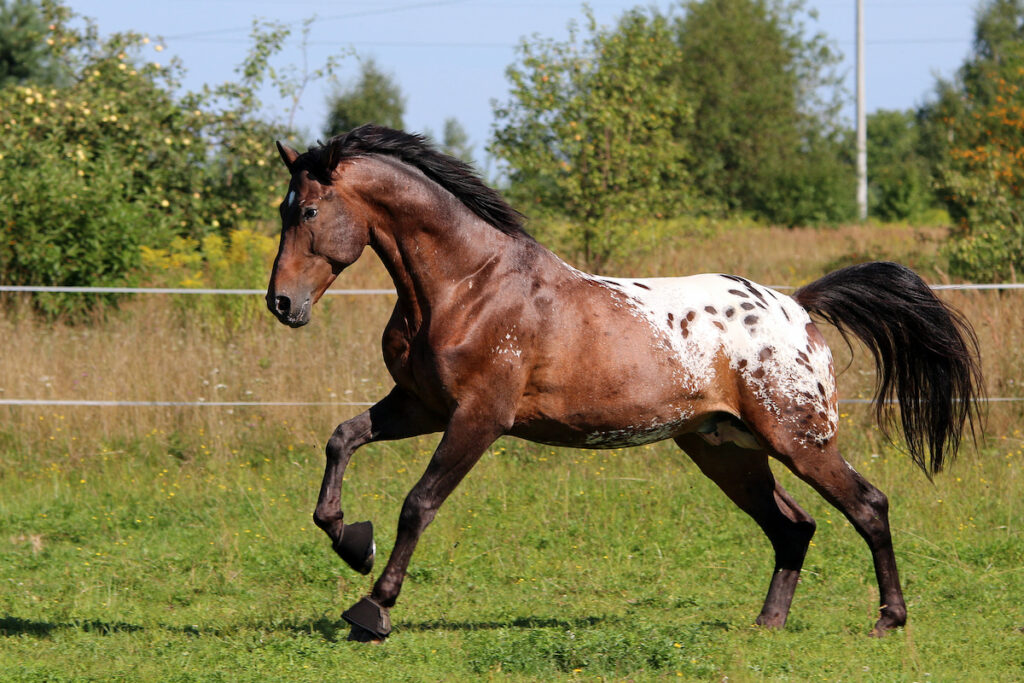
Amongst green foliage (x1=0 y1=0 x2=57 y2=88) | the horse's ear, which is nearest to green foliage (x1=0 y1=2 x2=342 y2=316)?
the horse's ear

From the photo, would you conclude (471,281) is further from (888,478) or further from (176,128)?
(176,128)

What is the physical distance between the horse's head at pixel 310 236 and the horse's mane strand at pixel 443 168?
0.28 meters

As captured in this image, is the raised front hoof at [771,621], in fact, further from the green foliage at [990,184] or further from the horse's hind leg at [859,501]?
the green foliage at [990,184]

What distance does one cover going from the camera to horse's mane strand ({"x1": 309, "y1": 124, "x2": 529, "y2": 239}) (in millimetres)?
4793

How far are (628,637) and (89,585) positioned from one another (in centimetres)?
299

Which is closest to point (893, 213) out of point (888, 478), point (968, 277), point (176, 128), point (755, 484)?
point (968, 277)

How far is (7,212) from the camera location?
10453 millimetres

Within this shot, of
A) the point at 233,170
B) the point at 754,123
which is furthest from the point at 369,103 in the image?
the point at 233,170

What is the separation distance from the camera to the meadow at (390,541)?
458 cm

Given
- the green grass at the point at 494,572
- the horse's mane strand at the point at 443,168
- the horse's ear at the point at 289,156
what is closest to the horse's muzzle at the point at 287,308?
the horse's ear at the point at 289,156

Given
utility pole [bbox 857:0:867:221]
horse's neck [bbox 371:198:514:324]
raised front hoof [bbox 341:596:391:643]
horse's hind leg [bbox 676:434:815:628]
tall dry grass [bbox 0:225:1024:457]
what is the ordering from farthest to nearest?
utility pole [bbox 857:0:867:221]
tall dry grass [bbox 0:225:1024:457]
horse's hind leg [bbox 676:434:815:628]
horse's neck [bbox 371:198:514:324]
raised front hoof [bbox 341:596:391:643]

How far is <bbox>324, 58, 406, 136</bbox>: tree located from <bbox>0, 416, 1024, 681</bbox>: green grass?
31.6 meters

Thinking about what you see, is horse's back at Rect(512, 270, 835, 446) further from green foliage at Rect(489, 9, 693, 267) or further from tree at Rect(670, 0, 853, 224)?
tree at Rect(670, 0, 853, 224)

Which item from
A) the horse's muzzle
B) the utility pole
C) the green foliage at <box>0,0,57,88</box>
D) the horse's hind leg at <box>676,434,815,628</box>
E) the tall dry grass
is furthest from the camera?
the utility pole
